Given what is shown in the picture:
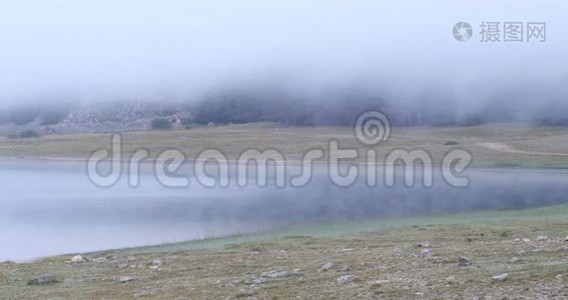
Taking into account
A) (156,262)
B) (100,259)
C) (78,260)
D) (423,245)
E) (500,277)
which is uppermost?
(500,277)

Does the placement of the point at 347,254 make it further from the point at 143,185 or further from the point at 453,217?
the point at 143,185

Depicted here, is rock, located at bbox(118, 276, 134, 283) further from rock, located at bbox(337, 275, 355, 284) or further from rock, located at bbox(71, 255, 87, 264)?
rock, located at bbox(337, 275, 355, 284)

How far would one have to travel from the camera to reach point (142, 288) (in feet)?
54.1

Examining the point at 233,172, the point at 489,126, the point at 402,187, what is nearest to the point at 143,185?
the point at 233,172

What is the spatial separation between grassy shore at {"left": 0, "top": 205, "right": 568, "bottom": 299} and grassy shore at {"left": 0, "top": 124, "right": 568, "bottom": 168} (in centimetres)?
5110

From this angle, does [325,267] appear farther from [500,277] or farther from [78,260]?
[78,260]

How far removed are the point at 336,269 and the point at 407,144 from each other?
287 ft

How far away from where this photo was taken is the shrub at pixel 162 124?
182m

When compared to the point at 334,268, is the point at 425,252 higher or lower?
higher

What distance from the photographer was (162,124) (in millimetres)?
184500

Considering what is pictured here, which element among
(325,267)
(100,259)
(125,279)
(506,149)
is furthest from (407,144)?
(125,279)

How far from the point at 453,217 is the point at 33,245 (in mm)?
17798

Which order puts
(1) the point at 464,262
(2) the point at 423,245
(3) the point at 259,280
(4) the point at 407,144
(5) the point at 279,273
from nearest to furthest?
(1) the point at 464,262 < (3) the point at 259,280 < (5) the point at 279,273 < (2) the point at 423,245 < (4) the point at 407,144

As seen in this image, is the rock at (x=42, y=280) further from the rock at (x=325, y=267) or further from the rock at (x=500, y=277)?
the rock at (x=500, y=277)
